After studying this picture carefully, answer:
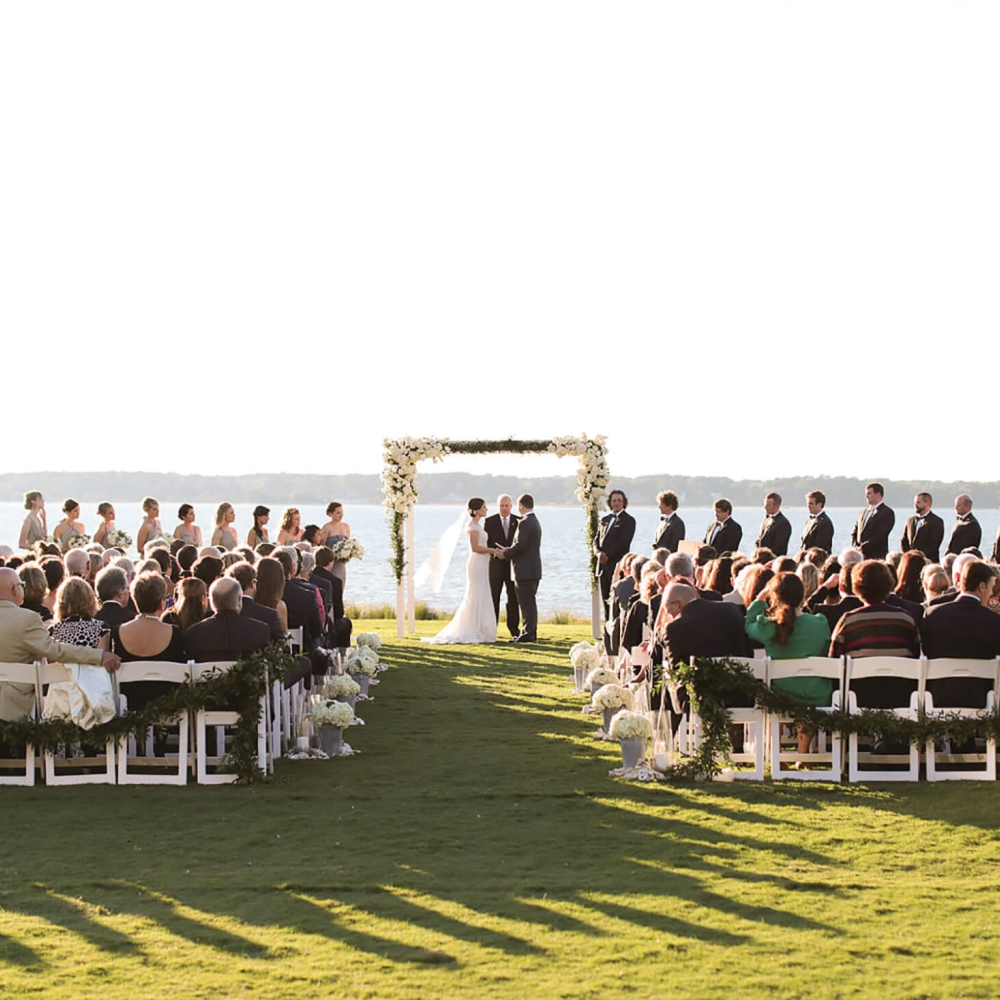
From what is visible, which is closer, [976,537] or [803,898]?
[803,898]

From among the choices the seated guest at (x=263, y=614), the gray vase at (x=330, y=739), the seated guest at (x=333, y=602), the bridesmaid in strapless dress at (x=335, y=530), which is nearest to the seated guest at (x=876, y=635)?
the gray vase at (x=330, y=739)

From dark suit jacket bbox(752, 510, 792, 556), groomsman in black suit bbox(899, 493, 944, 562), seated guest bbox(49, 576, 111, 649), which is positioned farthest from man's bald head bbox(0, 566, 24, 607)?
groomsman in black suit bbox(899, 493, 944, 562)

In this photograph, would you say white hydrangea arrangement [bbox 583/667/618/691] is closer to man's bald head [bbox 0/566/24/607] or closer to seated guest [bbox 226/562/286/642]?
seated guest [bbox 226/562/286/642]

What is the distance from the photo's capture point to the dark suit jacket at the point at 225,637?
832cm

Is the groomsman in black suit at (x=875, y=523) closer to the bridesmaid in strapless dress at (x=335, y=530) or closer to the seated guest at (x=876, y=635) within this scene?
the bridesmaid in strapless dress at (x=335, y=530)

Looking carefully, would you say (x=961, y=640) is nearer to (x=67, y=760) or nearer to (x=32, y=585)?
(x=67, y=760)

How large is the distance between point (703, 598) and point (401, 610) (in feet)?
34.3

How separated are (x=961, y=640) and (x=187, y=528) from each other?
33.5ft

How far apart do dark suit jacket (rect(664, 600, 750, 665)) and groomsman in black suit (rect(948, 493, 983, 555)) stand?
838 cm

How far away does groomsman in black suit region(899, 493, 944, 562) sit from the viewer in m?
15.6

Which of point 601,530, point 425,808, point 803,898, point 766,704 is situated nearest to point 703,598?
point 766,704

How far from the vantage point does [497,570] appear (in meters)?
17.2

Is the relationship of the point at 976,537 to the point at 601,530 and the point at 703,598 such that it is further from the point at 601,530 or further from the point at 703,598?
the point at 703,598

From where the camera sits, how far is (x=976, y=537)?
1582 centimetres
